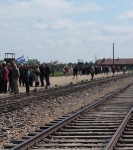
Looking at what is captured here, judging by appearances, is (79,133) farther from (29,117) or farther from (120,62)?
(120,62)

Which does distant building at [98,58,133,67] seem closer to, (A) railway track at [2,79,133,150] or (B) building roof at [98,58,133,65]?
(B) building roof at [98,58,133,65]

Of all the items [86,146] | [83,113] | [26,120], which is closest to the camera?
[86,146]

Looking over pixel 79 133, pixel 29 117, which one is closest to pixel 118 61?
pixel 29 117

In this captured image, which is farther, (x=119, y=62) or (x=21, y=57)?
(x=119, y=62)

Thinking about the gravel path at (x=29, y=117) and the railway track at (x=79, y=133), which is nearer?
the railway track at (x=79, y=133)

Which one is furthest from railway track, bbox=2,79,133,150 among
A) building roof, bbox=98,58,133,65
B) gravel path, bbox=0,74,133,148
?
building roof, bbox=98,58,133,65

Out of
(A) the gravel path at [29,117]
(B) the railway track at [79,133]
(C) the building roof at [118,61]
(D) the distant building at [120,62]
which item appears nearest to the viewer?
(B) the railway track at [79,133]

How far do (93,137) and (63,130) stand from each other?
1.39 m

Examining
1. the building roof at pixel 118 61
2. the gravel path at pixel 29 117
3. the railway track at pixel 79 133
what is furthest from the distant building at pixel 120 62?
the railway track at pixel 79 133

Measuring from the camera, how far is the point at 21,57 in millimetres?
44719

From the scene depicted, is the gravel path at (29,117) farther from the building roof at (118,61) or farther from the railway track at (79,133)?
the building roof at (118,61)

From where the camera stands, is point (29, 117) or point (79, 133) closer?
point (79, 133)

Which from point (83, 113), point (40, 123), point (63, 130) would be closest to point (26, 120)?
point (40, 123)

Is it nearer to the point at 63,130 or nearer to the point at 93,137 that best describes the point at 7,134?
the point at 63,130
